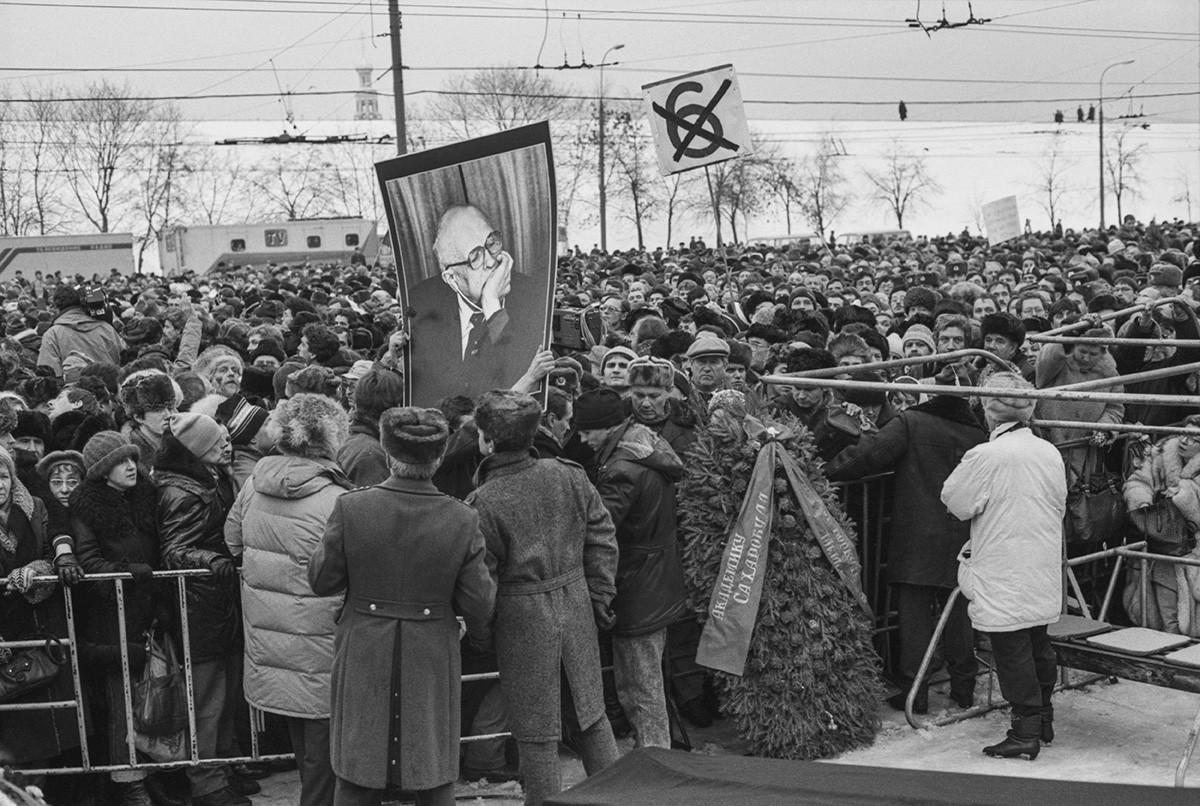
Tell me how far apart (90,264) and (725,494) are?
1695 inches

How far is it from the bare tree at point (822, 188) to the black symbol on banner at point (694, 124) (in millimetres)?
72191

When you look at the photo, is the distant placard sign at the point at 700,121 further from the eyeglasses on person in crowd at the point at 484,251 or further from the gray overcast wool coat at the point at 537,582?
the gray overcast wool coat at the point at 537,582

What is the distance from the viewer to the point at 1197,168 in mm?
98688

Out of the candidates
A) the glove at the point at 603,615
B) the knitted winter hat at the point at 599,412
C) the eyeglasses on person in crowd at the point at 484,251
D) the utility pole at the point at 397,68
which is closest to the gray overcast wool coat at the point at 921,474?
the knitted winter hat at the point at 599,412

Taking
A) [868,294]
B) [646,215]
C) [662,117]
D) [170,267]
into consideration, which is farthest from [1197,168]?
[662,117]

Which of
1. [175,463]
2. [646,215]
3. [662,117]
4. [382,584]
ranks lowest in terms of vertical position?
[382,584]

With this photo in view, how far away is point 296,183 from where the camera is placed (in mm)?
74438

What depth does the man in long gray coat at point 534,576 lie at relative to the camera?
5367 millimetres

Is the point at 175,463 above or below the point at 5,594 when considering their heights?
above

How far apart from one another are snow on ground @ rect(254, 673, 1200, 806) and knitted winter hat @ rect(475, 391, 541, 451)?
180 centimetres

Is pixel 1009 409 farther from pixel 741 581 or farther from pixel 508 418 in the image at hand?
pixel 508 418

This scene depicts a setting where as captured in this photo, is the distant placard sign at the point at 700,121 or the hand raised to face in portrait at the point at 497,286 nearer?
the hand raised to face in portrait at the point at 497,286

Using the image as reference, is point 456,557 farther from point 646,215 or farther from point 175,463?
point 646,215

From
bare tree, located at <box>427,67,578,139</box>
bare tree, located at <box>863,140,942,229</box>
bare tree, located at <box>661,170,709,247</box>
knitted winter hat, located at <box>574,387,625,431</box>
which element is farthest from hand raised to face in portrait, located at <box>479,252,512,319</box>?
bare tree, located at <box>863,140,942,229</box>
